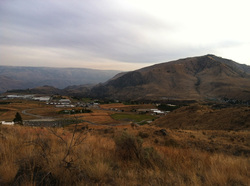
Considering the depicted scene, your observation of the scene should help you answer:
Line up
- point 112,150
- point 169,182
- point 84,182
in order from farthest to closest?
point 112,150, point 169,182, point 84,182

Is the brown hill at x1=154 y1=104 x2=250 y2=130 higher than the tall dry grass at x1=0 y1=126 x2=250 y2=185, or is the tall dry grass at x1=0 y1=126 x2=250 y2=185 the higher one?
the tall dry grass at x1=0 y1=126 x2=250 y2=185

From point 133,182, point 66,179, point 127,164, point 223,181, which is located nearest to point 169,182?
point 133,182

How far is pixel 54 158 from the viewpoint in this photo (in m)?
3.82

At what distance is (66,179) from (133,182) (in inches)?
54.9

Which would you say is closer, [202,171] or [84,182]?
[84,182]

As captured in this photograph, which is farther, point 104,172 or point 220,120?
point 220,120

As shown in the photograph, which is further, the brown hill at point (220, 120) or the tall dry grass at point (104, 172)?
the brown hill at point (220, 120)

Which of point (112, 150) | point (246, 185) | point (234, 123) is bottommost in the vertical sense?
point (234, 123)

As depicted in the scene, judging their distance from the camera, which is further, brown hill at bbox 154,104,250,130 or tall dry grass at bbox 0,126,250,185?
brown hill at bbox 154,104,250,130

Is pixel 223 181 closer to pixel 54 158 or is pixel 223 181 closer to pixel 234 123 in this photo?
pixel 54 158

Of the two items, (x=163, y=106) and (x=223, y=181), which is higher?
(x=223, y=181)

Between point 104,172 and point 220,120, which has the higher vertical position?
point 104,172

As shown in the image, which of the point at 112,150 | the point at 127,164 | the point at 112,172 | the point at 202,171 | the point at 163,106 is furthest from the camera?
the point at 163,106

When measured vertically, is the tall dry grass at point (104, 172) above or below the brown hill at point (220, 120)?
above
